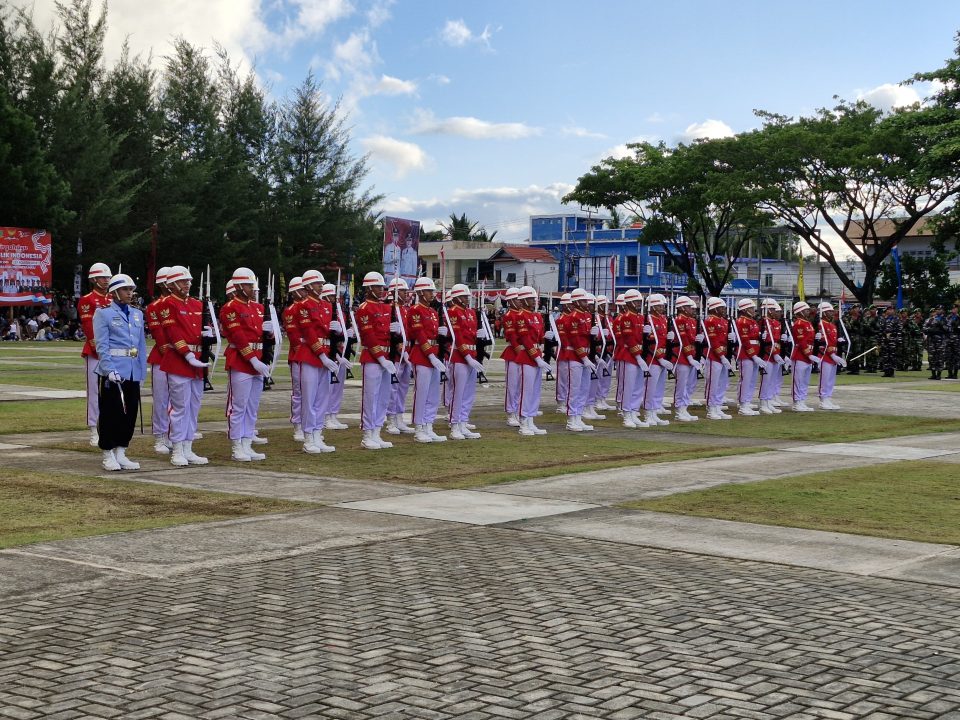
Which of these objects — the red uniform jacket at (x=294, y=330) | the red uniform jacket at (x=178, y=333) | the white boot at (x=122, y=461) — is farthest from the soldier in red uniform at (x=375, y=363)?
the white boot at (x=122, y=461)

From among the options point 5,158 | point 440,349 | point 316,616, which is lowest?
point 316,616

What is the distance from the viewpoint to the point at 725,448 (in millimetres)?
14961

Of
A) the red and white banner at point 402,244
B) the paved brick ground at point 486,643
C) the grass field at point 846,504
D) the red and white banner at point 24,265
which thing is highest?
the red and white banner at point 402,244

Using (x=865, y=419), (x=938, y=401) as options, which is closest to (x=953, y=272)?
(x=938, y=401)

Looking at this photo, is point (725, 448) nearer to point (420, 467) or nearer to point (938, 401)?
point (420, 467)

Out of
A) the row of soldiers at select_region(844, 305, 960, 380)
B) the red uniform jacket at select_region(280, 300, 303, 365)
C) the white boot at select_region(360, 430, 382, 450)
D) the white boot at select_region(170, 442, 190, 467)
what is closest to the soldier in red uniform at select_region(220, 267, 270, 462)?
the white boot at select_region(170, 442, 190, 467)

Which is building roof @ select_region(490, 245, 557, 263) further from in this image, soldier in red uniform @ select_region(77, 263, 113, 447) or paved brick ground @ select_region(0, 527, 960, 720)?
paved brick ground @ select_region(0, 527, 960, 720)

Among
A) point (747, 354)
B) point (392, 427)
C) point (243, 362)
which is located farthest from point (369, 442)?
point (747, 354)

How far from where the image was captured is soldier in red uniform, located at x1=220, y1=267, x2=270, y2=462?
41.6 ft

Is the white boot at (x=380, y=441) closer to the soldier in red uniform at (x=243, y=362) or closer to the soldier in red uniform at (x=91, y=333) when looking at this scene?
the soldier in red uniform at (x=243, y=362)

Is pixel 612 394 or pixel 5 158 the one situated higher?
pixel 5 158

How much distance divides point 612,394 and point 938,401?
253 inches

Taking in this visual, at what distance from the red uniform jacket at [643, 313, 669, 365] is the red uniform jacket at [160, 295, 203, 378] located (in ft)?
26.1

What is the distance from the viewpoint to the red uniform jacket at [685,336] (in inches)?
751
